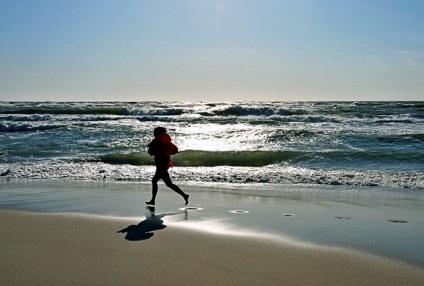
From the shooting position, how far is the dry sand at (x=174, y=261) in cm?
470

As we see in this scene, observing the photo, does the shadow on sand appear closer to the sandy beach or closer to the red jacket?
the sandy beach

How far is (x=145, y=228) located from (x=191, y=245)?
129cm

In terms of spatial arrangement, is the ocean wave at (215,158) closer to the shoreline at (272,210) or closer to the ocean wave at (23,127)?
the shoreline at (272,210)

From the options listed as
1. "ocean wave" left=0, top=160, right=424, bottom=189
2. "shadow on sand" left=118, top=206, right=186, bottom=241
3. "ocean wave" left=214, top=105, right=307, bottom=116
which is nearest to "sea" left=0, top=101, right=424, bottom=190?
"ocean wave" left=0, top=160, right=424, bottom=189

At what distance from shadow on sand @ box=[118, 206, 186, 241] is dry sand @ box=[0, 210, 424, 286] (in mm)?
63

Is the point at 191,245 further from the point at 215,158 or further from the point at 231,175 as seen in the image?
the point at 215,158

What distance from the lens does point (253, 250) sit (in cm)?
575

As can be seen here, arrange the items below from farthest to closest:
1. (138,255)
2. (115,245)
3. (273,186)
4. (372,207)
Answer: (273,186), (372,207), (115,245), (138,255)

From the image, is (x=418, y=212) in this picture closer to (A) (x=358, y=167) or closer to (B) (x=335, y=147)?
(A) (x=358, y=167)

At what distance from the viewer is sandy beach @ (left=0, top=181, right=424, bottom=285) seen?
4.79 m

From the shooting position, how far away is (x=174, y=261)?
5.29 metres

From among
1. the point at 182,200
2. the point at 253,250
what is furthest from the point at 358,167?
the point at 253,250

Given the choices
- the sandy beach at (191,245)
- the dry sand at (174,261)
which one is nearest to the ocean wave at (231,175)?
the sandy beach at (191,245)

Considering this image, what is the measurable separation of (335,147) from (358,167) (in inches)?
190
